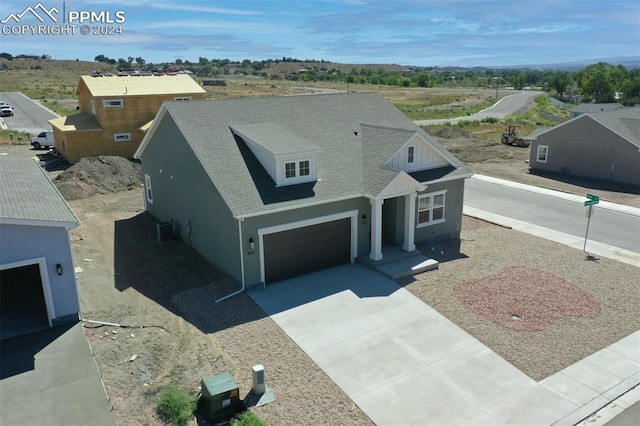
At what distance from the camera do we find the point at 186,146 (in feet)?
62.6

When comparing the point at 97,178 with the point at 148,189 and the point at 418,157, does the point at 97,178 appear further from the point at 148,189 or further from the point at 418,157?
the point at 418,157

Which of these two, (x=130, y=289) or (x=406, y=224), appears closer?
(x=130, y=289)

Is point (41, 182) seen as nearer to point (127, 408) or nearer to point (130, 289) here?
point (130, 289)

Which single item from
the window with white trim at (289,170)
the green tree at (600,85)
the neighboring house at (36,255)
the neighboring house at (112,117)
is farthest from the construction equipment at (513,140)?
the green tree at (600,85)

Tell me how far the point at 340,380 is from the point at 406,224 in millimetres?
8736

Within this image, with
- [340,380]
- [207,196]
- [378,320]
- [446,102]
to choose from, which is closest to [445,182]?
[378,320]

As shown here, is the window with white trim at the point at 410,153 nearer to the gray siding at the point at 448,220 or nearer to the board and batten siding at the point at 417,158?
the board and batten siding at the point at 417,158

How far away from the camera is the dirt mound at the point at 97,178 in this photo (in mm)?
28609

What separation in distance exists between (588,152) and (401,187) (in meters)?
23.0

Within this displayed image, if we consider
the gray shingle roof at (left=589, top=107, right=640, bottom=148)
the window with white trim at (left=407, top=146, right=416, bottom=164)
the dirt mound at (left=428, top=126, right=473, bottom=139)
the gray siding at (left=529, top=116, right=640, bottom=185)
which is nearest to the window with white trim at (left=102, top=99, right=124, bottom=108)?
the window with white trim at (left=407, top=146, right=416, bottom=164)

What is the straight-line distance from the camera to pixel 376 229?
1834 centimetres

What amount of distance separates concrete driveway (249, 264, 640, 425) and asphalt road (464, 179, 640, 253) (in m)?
9.95

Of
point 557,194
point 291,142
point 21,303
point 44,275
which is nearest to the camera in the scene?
point 44,275

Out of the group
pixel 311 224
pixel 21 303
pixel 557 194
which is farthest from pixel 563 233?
pixel 21 303
